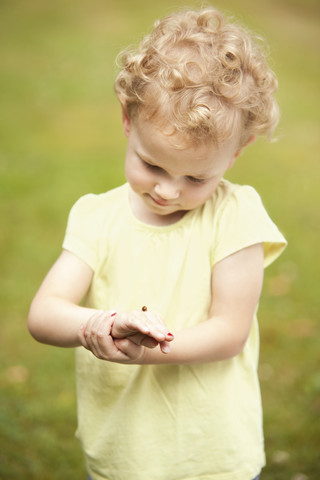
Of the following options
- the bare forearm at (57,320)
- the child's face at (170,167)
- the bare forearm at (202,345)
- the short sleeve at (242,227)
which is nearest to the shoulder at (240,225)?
the short sleeve at (242,227)

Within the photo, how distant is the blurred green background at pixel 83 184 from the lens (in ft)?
11.7

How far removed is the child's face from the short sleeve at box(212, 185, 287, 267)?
0.34 feet

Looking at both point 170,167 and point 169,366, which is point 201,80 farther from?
point 169,366

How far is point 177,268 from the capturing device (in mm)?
1926

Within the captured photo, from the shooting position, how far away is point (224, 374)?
2.02 meters

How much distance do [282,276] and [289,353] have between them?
1082 mm

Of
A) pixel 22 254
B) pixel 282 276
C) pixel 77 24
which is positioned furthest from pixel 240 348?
pixel 77 24

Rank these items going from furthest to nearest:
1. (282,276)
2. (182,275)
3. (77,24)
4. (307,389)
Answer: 1. (77,24)
2. (282,276)
3. (307,389)
4. (182,275)

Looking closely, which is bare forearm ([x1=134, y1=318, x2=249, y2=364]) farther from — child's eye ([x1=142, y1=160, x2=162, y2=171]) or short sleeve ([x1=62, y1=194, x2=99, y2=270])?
child's eye ([x1=142, y1=160, x2=162, y2=171])

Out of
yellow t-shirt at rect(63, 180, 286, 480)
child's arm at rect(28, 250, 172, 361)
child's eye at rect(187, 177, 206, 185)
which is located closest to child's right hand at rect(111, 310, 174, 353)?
child's arm at rect(28, 250, 172, 361)

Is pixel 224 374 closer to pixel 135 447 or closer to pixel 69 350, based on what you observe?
pixel 135 447

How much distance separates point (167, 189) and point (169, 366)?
1.91 ft

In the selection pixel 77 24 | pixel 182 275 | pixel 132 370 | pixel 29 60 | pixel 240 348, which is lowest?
pixel 132 370

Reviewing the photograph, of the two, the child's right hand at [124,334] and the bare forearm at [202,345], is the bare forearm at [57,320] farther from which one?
the bare forearm at [202,345]
